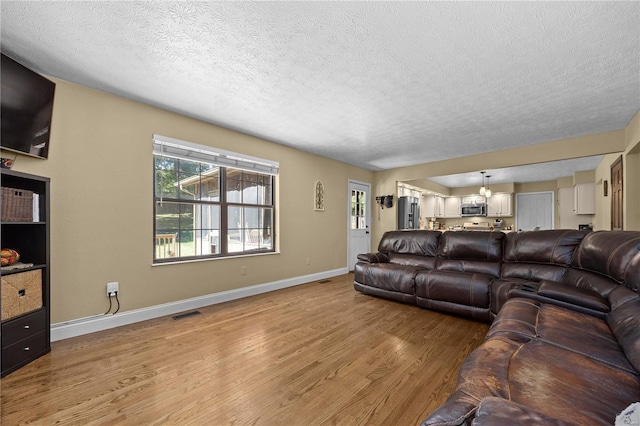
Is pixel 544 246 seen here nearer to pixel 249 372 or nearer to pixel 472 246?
pixel 472 246

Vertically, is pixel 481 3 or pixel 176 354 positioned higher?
pixel 481 3

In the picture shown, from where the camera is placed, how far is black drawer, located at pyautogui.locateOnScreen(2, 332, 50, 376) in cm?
186

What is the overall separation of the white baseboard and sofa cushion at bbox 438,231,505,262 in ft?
8.37

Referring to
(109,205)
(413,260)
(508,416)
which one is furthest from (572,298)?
(109,205)

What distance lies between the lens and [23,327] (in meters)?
2.00

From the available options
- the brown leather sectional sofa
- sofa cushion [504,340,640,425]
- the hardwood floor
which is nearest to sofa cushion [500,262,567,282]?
the brown leather sectional sofa

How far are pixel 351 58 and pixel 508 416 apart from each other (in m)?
2.35

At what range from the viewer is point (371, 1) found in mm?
1623

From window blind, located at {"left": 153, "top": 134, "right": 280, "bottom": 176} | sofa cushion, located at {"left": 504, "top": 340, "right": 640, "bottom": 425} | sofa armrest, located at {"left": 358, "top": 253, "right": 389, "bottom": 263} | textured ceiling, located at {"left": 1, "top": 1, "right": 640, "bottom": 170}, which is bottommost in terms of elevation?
sofa armrest, located at {"left": 358, "top": 253, "right": 389, "bottom": 263}

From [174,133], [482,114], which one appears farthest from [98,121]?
[482,114]

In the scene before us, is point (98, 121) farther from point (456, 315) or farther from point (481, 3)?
point (456, 315)

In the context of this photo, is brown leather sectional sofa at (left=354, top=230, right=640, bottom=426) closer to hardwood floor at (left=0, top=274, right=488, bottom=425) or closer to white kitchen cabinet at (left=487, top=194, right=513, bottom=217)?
hardwood floor at (left=0, top=274, right=488, bottom=425)

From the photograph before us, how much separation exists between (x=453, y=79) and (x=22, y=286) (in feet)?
13.1

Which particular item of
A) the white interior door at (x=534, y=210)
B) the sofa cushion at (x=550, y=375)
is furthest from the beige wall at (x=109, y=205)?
the white interior door at (x=534, y=210)
